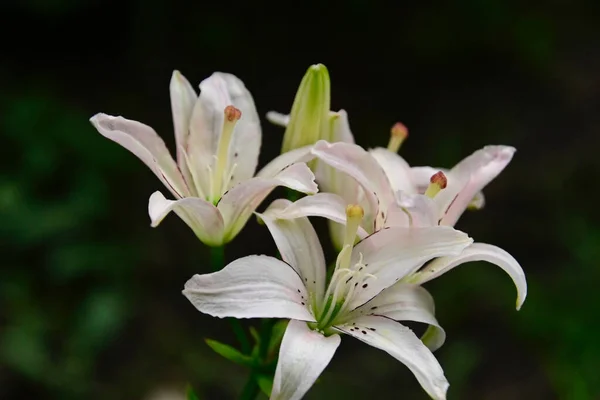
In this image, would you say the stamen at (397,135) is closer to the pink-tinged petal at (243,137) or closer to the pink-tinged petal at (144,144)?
the pink-tinged petal at (243,137)

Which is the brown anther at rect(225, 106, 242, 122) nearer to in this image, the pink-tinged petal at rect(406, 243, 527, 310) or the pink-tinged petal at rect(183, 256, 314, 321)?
the pink-tinged petal at rect(183, 256, 314, 321)

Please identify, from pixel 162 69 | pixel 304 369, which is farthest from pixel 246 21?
pixel 304 369

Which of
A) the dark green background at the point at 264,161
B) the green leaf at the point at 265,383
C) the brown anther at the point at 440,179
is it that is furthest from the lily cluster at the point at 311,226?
the dark green background at the point at 264,161

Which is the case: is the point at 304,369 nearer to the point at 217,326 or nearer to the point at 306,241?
the point at 306,241

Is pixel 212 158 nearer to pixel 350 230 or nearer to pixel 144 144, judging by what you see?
pixel 144 144

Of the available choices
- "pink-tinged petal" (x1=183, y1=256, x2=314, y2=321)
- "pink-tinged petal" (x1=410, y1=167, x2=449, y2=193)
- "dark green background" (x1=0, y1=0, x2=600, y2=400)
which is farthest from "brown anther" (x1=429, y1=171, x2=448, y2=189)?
"dark green background" (x1=0, y1=0, x2=600, y2=400)
